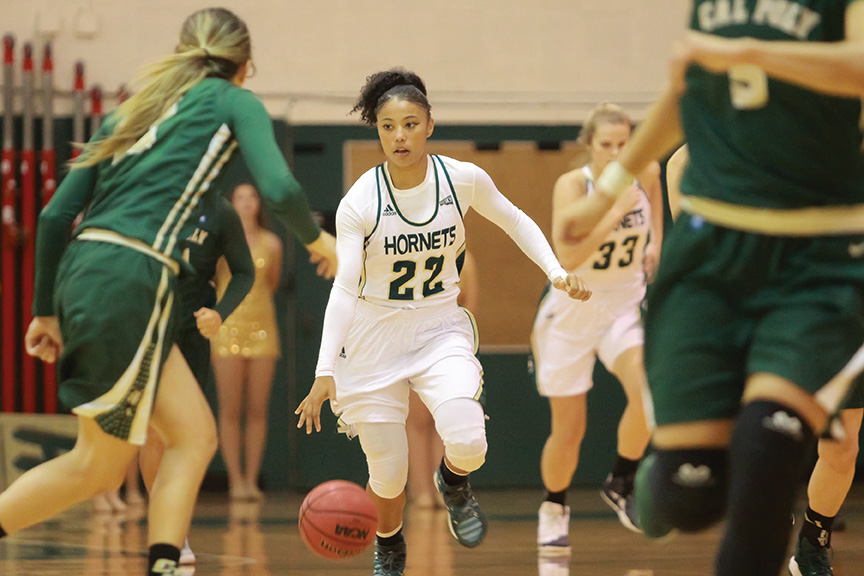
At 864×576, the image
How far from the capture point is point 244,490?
834 cm

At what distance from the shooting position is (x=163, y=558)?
334cm

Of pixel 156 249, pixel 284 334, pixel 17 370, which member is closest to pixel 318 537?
pixel 156 249

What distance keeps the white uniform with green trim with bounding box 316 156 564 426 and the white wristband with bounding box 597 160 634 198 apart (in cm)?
149

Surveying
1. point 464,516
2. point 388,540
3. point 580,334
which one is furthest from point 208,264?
point 580,334

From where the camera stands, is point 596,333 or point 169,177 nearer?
point 169,177

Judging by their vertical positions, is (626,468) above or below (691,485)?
below

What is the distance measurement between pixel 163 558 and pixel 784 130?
7.01 feet

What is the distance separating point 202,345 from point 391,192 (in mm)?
1294

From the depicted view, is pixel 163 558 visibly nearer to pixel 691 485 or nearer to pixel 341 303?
pixel 341 303

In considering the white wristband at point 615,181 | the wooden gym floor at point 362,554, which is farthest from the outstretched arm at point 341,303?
the white wristband at point 615,181

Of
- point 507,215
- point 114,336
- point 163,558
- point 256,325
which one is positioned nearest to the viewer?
point 114,336

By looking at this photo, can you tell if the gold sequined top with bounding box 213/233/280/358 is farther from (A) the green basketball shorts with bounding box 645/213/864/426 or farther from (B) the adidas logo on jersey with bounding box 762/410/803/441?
(B) the adidas logo on jersey with bounding box 762/410/803/441

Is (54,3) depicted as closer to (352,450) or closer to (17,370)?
(17,370)

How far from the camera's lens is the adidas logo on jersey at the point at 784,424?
2252 mm
